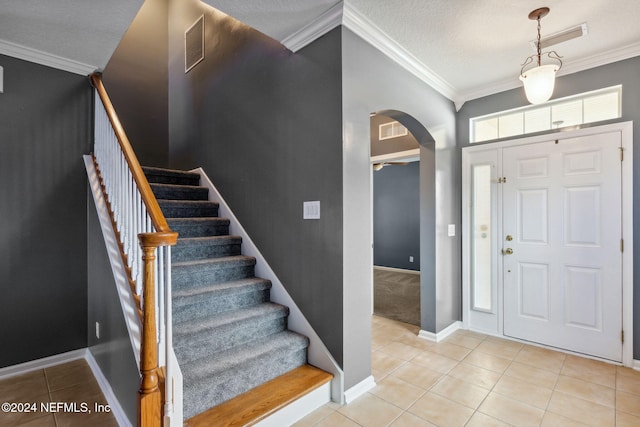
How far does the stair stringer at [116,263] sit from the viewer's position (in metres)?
1.78

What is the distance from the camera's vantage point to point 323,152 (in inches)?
91.4

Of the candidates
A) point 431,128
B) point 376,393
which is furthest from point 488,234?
point 376,393

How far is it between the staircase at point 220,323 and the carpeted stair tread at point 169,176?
1.18ft

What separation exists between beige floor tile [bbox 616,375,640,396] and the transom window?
2169 millimetres

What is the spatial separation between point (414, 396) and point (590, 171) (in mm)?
2513

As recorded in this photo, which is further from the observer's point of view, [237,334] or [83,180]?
[83,180]

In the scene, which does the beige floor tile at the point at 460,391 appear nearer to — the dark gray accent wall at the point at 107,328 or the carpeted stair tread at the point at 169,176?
the dark gray accent wall at the point at 107,328

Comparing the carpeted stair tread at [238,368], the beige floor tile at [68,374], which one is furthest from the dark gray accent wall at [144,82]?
the carpeted stair tread at [238,368]

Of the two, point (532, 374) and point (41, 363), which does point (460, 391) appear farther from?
point (41, 363)

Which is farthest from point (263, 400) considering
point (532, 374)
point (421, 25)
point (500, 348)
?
point (421, 25)

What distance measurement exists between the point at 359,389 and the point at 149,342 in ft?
4.90

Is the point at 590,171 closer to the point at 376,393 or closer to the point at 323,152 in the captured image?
the point at 323,152

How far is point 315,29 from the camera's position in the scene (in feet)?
7.59

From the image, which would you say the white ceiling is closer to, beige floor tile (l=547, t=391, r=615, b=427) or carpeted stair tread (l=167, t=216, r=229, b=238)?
carpeted stair tread (l=167, t=216, r=229, b=238)
